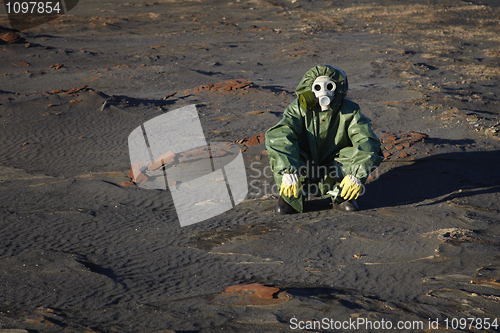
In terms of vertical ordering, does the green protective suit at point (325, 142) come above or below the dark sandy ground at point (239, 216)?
above

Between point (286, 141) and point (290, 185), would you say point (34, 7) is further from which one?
point (290, 185)

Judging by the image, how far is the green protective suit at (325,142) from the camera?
10.6ft

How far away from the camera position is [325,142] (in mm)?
3453

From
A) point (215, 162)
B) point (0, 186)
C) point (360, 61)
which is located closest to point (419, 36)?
point (360, 61)

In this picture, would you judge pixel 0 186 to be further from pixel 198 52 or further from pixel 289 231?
pixel 198 52

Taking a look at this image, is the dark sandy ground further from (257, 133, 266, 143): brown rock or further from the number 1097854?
the number 1097854

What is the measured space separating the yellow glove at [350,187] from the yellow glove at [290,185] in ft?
1.14

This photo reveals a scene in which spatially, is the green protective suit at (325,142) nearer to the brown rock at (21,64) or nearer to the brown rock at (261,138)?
the brown rock at (261,138)

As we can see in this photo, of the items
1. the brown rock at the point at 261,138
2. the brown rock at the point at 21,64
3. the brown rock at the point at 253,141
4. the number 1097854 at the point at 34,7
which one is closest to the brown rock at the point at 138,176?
the brown rock at the point at 253,141

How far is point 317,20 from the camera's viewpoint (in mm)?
13242

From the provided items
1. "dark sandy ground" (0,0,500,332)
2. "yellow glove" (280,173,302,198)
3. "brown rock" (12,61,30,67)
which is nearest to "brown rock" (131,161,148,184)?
"dark sandy ground" (0,0,500,332)

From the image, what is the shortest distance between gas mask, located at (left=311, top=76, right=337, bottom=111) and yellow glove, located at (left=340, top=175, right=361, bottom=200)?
57 centimetres

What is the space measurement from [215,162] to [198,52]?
6.26m

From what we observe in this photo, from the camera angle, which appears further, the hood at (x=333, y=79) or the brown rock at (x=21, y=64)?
the brown rock at (x=21, y=64)
